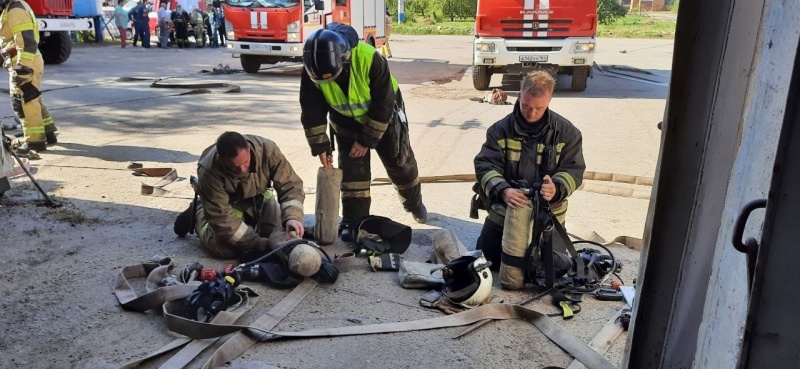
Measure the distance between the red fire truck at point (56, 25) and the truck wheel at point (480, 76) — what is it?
904 centimetres

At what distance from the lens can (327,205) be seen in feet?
15.6

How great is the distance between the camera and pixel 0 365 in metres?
3.14

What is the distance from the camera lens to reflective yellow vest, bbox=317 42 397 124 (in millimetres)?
4676

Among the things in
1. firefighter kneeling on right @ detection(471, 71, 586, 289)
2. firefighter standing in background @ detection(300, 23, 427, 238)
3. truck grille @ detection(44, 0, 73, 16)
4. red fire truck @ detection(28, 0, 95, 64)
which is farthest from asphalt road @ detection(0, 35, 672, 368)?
truck grille @ detection(44, 0, 73, 16)

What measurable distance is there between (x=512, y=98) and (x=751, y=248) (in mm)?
11668

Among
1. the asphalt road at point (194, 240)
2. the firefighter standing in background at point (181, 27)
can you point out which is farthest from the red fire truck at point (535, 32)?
the firefighter standing in background at point (181, 27)

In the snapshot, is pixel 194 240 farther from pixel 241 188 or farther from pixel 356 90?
pixel 356 90

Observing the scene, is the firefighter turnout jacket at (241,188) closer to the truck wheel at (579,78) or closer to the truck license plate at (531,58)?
the truck license plate at (531,58)

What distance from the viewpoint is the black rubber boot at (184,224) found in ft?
16.0

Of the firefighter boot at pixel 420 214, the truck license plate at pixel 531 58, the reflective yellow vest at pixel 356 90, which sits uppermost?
the reflective yellow vest at pixel 356 90

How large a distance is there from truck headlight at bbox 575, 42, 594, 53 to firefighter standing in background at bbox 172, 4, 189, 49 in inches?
676

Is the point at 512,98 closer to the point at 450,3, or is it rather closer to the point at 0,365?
the point at 0,365

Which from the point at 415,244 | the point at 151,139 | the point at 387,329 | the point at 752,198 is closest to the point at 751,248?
the point at 752,198

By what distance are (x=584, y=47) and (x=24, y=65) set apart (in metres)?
9.33
